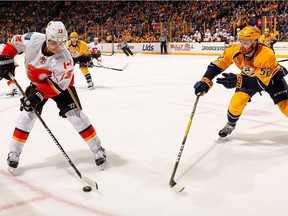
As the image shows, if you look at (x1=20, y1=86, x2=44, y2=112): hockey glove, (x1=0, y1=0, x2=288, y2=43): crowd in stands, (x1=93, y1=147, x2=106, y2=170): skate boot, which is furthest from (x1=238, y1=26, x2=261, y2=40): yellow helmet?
(x1=0, y1=0, x2=288, y2=43): crowd in stands

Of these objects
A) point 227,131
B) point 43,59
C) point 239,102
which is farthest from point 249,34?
point 43,59

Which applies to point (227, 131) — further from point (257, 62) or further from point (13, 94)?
point (13, 94)

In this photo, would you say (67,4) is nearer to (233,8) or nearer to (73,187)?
(233,8)

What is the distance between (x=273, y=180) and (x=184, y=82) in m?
5.40

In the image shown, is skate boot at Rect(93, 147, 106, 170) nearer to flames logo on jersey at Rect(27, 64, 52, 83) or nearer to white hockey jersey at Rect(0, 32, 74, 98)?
white hockey jersey at Rect(0, 32, 74, 98)

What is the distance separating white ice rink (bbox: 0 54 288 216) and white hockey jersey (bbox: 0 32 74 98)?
2.26 ft

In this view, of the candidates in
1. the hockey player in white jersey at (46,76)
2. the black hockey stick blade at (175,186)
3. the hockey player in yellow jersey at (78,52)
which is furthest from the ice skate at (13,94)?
the black hockey stick blade at (175,186)

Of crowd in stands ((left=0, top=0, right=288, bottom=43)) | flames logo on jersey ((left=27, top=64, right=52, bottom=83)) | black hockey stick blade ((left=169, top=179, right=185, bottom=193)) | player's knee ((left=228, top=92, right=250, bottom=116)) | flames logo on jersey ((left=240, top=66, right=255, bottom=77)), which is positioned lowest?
crowd in stands ((left=0, top=0, right=288, bottom=43))

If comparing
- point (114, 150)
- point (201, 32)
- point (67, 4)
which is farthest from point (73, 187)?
point (67, 4)

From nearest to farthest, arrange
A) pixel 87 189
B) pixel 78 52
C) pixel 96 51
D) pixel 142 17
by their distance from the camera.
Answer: pixel 87 189, pixel 78 52, pixel 96 51, pixel 142 17

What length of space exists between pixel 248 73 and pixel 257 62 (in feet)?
0.62

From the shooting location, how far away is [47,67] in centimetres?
277

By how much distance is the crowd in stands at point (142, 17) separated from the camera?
15727 millimetres

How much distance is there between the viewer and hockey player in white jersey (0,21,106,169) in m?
2.72
